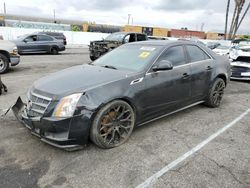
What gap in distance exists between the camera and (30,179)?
280 centimetres

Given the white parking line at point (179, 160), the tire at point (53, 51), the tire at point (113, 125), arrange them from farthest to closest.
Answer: the tire at point (53, 51) < the tire at point (113, 125) < the white parking line at point (179, 160)

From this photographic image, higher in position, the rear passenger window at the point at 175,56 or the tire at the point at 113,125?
the rear passenger window at the point at 175,56

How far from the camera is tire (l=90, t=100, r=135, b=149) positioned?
3.31 m

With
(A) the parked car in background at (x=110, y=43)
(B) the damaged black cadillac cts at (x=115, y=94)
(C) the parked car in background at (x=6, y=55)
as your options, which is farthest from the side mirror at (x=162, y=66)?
(A) the parked car in background at (x=110, y=43)

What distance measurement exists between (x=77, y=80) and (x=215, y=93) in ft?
10.9

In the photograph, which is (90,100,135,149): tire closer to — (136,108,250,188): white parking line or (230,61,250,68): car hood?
(136,108,250,188): white parking line

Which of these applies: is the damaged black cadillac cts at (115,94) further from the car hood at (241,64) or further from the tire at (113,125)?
the car hood at (241,64)

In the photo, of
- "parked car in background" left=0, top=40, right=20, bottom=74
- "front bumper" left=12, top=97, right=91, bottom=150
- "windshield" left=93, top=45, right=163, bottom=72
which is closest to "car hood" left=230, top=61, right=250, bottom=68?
"windshield" left=93, top=45, right=163, bottom=72

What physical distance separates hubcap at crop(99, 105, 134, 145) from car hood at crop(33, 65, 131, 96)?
45 cm

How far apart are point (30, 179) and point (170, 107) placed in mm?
2564

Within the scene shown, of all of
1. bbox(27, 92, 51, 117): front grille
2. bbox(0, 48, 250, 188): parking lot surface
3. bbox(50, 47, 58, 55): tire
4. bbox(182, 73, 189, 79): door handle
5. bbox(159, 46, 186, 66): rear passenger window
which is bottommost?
bbox(0, 48, 250, 188): parking lot surface

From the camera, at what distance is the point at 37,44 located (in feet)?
52.2

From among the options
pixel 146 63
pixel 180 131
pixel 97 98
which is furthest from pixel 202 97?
pixel 97 98

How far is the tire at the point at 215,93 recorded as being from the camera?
5.31 meters
